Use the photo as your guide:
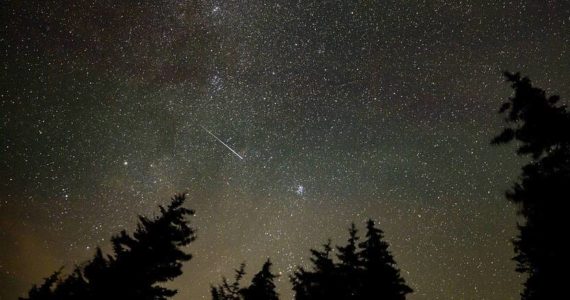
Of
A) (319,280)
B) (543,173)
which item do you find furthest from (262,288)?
(543,173)

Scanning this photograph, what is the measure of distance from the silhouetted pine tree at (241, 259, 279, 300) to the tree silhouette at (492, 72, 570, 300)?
9.47m

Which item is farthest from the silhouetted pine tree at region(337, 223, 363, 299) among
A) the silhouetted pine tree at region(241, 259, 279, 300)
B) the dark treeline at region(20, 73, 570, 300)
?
the silhouetted pine tree at region(241, 259, 279, 300)

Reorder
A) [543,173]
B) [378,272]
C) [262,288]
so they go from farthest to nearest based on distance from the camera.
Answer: [262,288] < [378,272] < [543,173]

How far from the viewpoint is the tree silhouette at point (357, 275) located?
38.7 feet

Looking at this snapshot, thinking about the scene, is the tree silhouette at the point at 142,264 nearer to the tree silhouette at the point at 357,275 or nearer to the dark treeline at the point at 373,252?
the dark treeline at the point at 373,252

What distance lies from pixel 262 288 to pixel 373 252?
5.15m

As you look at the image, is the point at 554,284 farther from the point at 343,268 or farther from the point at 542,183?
the point at 343,268

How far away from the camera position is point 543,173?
29.8ft

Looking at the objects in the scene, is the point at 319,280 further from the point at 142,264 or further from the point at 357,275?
the point at 142,264

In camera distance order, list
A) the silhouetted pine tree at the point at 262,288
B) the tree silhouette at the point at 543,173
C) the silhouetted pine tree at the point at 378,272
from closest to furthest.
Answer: the tree silhouette at the point at 543,173 < the silhouetted pine tree at the point at 378,272 < the silhouetted pine tree at the point at 262,288

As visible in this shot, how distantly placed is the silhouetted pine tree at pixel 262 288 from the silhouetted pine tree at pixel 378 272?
4.46 meters

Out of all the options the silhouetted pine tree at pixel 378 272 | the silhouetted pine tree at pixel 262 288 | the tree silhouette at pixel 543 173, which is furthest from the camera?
the silhouetted pine tree at pixel 262 288

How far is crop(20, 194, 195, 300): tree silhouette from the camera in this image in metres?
11.0

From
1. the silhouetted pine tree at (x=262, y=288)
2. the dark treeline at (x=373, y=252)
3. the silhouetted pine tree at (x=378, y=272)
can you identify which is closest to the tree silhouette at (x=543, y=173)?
the dark treeline at (x=373, y=252)
